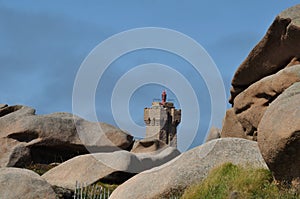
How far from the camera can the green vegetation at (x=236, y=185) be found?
1251 centimetres

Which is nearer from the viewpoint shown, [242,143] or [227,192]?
[227,192]

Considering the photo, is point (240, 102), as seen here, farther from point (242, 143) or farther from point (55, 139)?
point (55, 139)

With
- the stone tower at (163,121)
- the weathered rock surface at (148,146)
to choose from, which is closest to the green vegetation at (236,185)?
the weathered rock surface at (148,146)

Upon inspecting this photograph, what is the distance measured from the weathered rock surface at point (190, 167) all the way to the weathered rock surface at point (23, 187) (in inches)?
60.3

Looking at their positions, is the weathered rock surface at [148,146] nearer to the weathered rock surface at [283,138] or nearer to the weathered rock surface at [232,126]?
the weathered rock surface at [232,126]

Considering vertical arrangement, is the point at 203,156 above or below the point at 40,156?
below

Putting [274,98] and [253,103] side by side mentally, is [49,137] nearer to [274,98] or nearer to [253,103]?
[253,103]

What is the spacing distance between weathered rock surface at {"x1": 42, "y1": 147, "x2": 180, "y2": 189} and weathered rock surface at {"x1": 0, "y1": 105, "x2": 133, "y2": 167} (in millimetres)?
4193

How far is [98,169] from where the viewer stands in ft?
62.1

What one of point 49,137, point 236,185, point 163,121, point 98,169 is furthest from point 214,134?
point 236,185

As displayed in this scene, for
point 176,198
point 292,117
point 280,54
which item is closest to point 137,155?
point 280,54

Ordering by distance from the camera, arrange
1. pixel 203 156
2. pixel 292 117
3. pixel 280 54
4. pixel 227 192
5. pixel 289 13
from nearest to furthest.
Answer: pixel 292 117, pixel 227 192, pixel 203 156, pixel 289 13, pixel 280 54

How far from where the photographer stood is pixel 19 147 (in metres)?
23.6

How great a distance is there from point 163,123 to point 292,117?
24.4m
